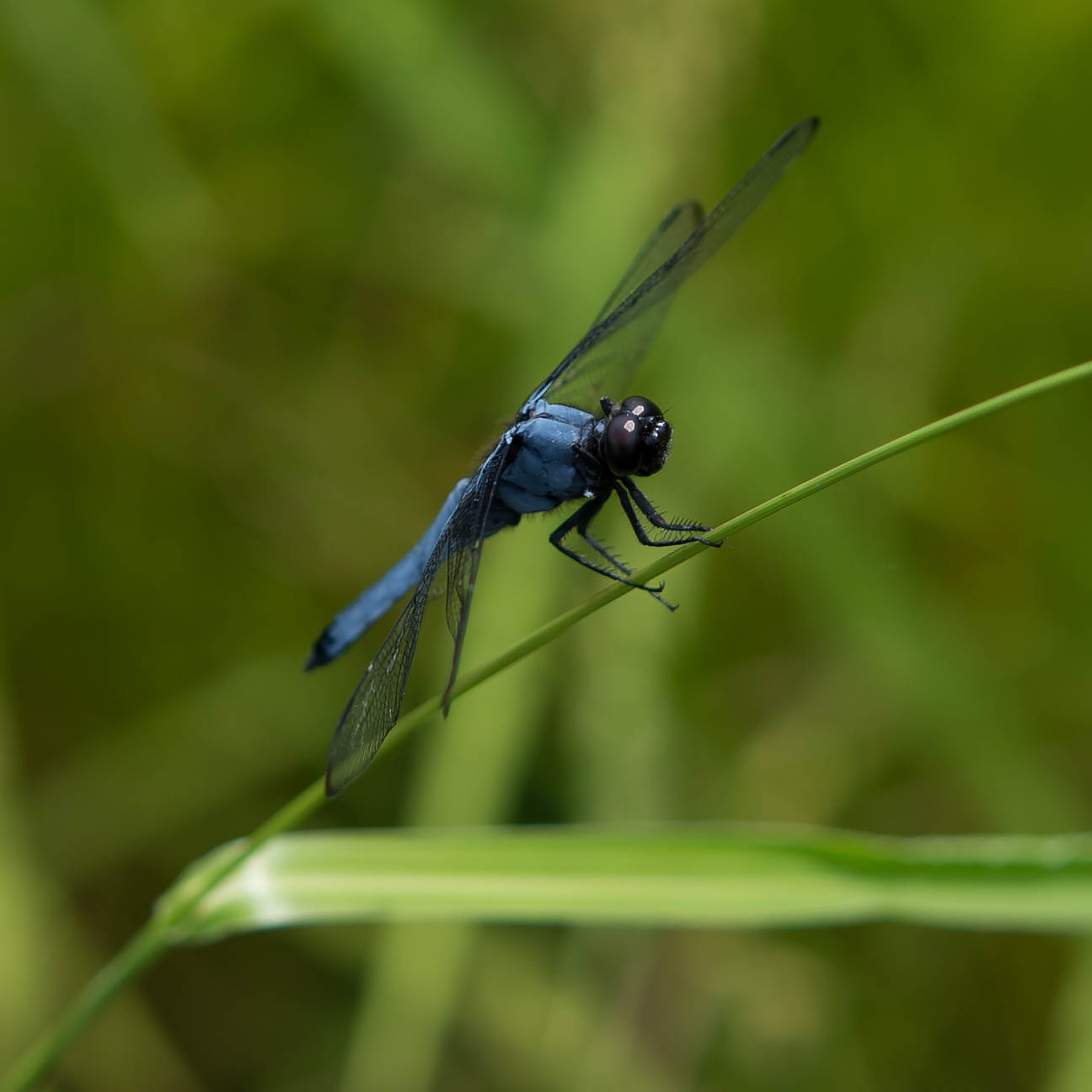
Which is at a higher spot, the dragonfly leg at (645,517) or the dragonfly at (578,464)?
the dragonfly at (578,464)

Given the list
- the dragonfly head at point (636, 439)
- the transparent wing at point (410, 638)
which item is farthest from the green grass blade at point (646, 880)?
the dragonfly head at point (636, 439)

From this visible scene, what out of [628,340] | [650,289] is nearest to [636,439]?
[650,289]

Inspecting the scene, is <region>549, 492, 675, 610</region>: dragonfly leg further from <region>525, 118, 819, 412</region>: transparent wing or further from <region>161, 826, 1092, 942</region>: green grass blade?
<region>161, 826, 1092, 942</region>: green grass blade

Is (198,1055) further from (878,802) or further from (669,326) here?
(669,326)

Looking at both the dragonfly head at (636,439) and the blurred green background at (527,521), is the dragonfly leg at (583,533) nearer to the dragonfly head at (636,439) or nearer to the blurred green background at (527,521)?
the dragonfly head at (636,439)

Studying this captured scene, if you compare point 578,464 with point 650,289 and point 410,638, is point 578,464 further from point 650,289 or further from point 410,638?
point 410,638

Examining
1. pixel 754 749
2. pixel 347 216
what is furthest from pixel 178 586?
pixel 754 749
